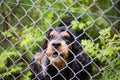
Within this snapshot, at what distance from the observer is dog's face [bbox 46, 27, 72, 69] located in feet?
15.7

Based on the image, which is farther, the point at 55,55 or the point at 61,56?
the point at 61,56

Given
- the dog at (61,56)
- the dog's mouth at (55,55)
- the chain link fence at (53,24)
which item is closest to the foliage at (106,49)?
the chain link fence at (53,24)

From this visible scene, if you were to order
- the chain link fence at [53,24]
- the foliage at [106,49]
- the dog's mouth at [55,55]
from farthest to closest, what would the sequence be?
the dog's mouth at [55,55] < the chain link fence at [53,24] < the foliage at [106,49]

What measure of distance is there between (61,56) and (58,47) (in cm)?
28

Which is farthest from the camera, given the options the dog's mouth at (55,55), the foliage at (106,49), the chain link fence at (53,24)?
Answer: the dog's mouth at (55,55)

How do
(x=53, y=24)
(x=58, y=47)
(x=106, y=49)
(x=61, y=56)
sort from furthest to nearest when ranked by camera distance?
(x=53, y=24) → (x=61, y=56) → (x=58, y=47) → (x=106, y=49)

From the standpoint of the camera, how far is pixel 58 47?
479cm

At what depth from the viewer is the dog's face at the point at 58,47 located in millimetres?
4797

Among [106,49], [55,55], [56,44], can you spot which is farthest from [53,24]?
[106,49]

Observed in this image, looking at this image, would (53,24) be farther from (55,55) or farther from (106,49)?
(106,49)

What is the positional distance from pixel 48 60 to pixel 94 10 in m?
1.06

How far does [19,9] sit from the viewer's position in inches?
227

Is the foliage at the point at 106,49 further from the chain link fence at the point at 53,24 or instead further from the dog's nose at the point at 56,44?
the dog's nose at the point at 56,44

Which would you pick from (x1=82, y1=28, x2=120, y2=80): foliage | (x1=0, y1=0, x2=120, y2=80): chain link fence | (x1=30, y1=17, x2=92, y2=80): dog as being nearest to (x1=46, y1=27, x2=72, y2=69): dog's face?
(x1=30, y1=17, x2=92, y2=80): dog
